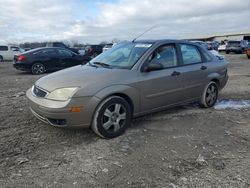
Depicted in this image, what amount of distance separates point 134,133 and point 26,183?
6.86 feet

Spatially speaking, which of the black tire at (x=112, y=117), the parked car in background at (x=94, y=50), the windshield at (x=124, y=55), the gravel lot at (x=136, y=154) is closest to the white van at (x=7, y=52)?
the parked car in background at (x=94, y=50)

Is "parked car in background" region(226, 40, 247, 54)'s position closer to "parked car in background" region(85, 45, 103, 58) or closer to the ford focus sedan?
"parked car in background" region(85, 45, 103, 58)

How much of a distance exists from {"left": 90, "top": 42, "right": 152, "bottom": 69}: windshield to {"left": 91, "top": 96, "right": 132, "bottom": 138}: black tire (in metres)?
0.75

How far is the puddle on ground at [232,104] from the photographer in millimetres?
6746

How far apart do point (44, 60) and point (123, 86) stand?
36.4ft

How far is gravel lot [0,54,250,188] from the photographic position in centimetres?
347

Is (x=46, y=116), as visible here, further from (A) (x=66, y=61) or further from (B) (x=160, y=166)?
(A) (x=66, y=61)

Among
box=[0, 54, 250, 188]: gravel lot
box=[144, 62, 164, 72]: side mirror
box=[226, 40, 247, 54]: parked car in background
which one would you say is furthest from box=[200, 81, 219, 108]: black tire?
box=[226, 40, 247, 54]: parked car in background

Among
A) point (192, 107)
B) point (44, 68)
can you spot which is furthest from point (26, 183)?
point (44, 68)

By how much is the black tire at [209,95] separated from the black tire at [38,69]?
1033 centimetres

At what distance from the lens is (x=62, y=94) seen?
439cm

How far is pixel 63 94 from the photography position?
172 inches

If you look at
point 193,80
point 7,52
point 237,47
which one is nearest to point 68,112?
point 193,80

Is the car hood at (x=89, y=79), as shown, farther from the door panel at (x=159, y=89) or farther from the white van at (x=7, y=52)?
the white van at (x=7, y=52)
